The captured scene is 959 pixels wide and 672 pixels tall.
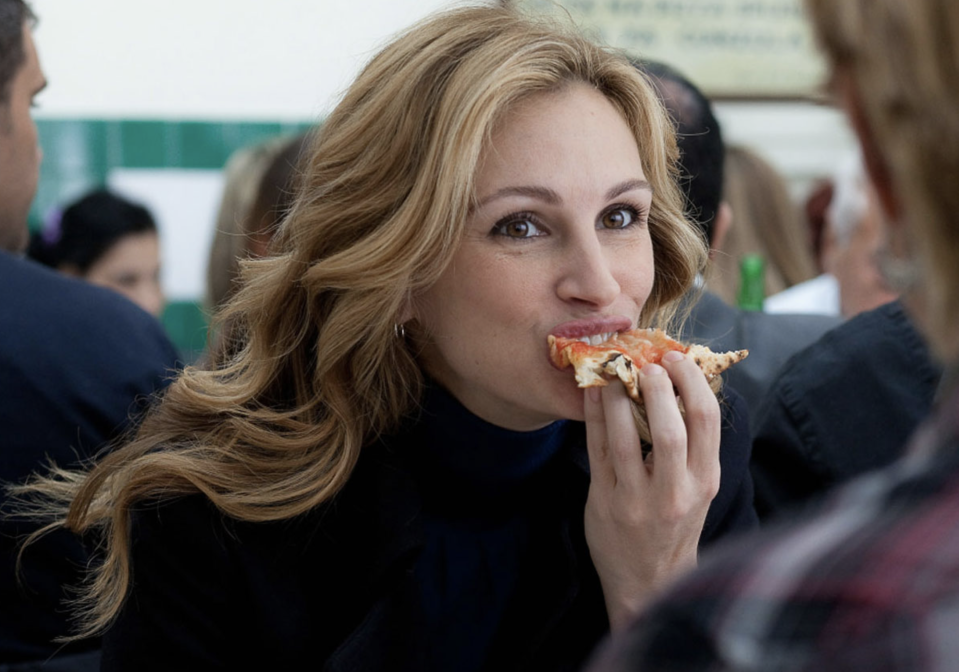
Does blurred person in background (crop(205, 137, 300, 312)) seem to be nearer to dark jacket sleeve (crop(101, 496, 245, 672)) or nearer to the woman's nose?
dark jacket sleeve (crop(101, 496, 245, 672))

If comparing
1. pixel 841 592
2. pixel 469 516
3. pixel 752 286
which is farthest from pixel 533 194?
pixel 752 286

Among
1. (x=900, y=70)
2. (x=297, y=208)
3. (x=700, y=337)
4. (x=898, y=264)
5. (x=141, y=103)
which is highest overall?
(x=900, y=70)

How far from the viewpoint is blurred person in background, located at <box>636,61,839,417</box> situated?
3.33 metres

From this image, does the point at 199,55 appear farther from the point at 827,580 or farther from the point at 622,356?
the point at 827,580

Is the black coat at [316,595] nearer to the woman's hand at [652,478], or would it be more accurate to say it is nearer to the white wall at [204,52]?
the woman's hand at [652,478]

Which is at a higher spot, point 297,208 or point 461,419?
point 297,208

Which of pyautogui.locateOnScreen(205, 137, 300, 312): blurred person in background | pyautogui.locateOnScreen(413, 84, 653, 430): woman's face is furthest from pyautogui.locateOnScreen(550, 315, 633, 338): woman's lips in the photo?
pyautogui.locateOnScreen(205, 137, 300, 312): blurred person in background

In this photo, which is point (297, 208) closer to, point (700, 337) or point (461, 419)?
point (461, 419)

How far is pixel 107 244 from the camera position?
5.55m

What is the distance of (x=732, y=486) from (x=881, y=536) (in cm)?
159

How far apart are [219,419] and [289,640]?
1.53ft

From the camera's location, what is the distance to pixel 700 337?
329 cm

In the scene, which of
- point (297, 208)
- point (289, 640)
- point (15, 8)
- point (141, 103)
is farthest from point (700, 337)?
point (141, 103)

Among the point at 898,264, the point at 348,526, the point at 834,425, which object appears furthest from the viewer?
the point at 834,425
